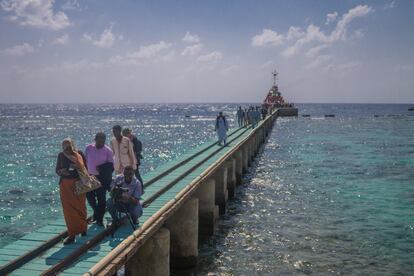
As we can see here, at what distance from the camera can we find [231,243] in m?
13.6

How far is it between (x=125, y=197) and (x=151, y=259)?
1.39 metres

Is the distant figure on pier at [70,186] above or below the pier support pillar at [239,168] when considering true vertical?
above

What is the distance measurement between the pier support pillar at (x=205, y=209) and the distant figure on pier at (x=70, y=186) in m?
6.94

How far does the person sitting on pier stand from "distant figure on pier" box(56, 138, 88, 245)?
0.65 meters

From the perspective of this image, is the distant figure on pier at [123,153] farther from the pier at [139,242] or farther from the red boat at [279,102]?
the red boat at [279,102]

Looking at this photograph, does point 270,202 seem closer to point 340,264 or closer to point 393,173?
point 340,264

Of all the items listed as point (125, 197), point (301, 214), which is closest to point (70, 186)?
point (125, 197)

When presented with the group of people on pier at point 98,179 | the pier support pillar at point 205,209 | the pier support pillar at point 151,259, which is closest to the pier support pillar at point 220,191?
the pier support pillar at point 205,209

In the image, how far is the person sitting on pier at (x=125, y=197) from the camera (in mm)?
7980

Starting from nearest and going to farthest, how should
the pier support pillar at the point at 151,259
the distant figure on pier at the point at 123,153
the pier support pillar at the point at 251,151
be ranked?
the pier support pillar at the point at 151,259 → the distant figure on pier at the point at 123,153 → the pier support pillar at the point at 251,151

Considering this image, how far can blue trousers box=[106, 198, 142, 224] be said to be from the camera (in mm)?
8023

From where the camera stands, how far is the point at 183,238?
36.6 feet

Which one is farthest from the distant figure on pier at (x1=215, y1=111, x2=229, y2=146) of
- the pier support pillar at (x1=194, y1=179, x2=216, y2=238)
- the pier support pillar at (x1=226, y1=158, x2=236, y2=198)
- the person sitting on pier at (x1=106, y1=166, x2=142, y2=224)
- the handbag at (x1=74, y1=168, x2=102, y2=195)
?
Result: the handbag at (x1=74, y1=168, x2=102, y2=195)

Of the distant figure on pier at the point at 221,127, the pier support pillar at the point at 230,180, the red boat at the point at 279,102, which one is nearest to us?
the pier support pillar at the point at 230,180
